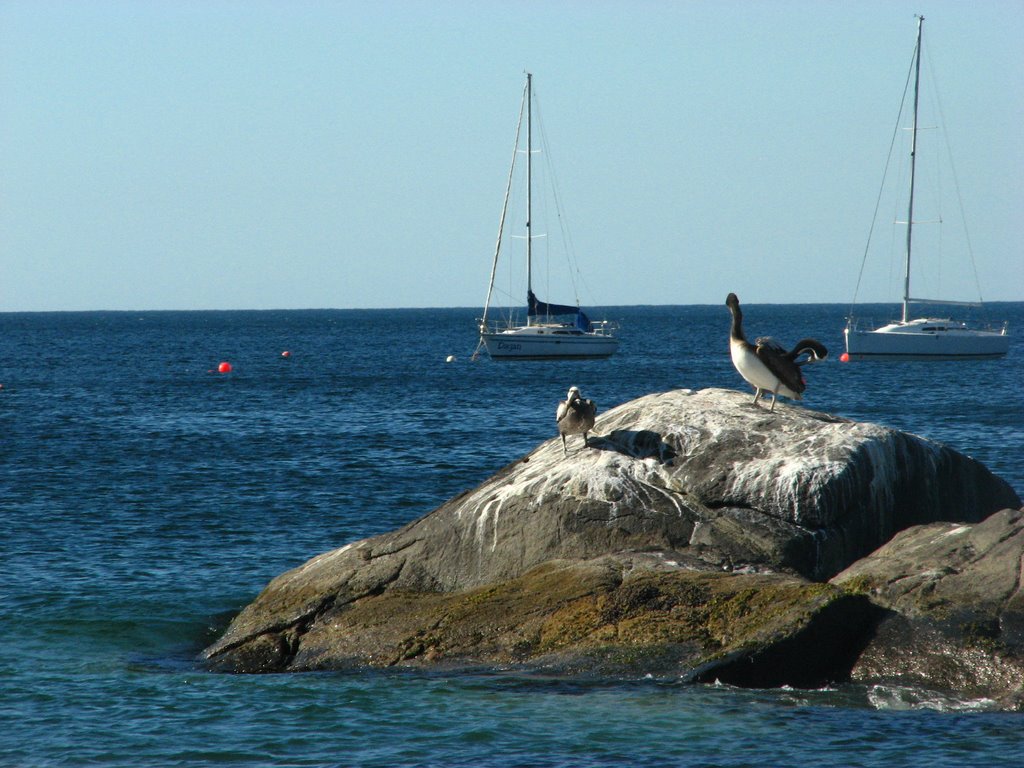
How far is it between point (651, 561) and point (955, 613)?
9.03 feet

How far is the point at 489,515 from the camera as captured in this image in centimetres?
1327

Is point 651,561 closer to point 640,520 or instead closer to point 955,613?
point 640,520

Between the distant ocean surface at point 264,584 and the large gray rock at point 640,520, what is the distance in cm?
77

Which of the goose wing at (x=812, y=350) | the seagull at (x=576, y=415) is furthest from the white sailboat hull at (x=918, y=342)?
the seagull at (x=576, y=415)

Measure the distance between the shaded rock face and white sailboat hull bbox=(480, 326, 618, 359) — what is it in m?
63.4

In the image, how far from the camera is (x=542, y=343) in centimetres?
7531

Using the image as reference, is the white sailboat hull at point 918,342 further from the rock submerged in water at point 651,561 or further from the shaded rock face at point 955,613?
the shaded rock face at point 955,613

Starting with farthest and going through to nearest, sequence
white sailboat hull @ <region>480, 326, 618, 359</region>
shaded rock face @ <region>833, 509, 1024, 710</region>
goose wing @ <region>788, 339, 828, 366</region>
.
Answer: white sailboat hull @ <region>480, 326, 618, 359</region> < goose wing @ <region>788, 339, 828, 366</region> < shaded rock face @ <region>833, 509, 1024, 710</region>

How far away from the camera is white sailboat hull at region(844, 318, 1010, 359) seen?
69.9m

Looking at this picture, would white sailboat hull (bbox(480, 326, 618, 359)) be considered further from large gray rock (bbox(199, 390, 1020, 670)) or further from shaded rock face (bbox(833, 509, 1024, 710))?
shaded rock face (bbox(833, 509, 1024, 710))

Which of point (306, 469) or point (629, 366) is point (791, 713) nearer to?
point (306, 469)

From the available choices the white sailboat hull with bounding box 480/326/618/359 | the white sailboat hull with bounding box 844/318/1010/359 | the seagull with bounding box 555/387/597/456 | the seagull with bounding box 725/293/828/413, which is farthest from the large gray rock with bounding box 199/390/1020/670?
the white sailboat hull with bounding box 480/326/618/359

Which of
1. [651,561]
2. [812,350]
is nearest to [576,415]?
[651,561]

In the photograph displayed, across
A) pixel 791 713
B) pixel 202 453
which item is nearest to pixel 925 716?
pixel 791 713
